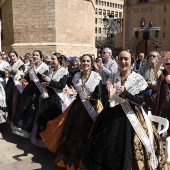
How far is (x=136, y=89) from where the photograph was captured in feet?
8.54

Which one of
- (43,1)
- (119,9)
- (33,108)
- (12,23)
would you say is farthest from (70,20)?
(119,9)

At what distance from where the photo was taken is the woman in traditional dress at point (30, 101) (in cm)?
406

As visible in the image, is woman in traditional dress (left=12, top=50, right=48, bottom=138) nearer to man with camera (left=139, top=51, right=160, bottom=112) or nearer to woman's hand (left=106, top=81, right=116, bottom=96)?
woman's hand (left=106, top=81, right=116, bottom=96)

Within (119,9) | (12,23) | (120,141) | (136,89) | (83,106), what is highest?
(119,9)

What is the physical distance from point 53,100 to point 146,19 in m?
33.8

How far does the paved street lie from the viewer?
336 centimetres

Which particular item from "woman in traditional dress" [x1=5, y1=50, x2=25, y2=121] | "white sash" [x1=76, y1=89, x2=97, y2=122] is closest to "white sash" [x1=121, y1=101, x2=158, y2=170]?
"white sash" [x1=76, y1=89, x2=97, y2=122]

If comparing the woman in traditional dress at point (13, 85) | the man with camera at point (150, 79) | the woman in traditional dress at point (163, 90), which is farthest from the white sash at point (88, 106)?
the man with camera at point (150, 79)

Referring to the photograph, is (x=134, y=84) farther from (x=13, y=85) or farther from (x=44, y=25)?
(x=44, y=25)

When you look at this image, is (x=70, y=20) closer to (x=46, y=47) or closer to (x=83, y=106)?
(x=46, y=47)

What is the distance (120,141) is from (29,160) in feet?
5.51

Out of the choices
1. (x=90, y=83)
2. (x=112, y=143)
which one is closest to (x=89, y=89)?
(x=90, y=83)

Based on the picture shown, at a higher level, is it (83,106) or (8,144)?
(83,106)

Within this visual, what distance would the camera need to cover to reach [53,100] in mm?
3834
